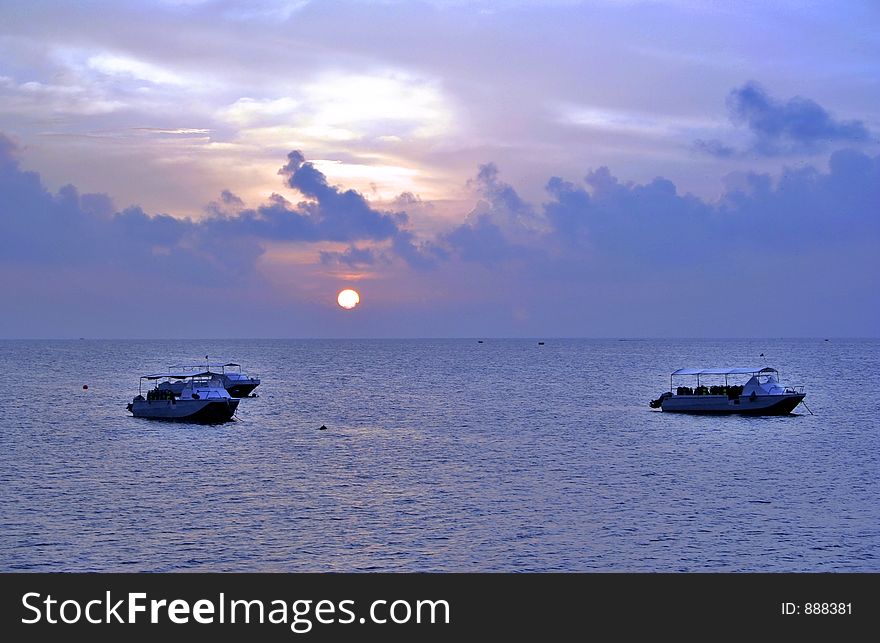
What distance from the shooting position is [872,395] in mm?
158375

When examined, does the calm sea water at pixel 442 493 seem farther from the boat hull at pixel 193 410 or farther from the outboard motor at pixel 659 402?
the outboard motor at pixel 659 402

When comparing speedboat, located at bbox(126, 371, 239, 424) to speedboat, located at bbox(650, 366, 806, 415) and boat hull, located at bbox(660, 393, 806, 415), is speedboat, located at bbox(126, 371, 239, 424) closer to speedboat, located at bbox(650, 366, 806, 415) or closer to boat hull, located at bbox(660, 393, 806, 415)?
speedboat, located at bbox(650, 366, 806, 415)

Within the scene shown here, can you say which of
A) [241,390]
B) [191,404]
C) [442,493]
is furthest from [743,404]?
[241,390]

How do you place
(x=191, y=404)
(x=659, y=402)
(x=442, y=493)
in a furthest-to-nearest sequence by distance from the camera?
1. (x=659, y=402)
2. (x=191, y=404)
3. (x=442, y=493)

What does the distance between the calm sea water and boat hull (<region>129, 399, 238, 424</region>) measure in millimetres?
2342

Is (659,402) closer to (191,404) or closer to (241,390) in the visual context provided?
(191,404)

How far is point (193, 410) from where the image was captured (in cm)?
10594

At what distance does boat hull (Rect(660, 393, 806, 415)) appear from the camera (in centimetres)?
11275

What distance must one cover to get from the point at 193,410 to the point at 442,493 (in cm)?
5160

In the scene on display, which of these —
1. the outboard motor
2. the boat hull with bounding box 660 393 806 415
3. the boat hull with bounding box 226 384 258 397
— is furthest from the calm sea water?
the boat hull with bounding box 226 384 258 397
